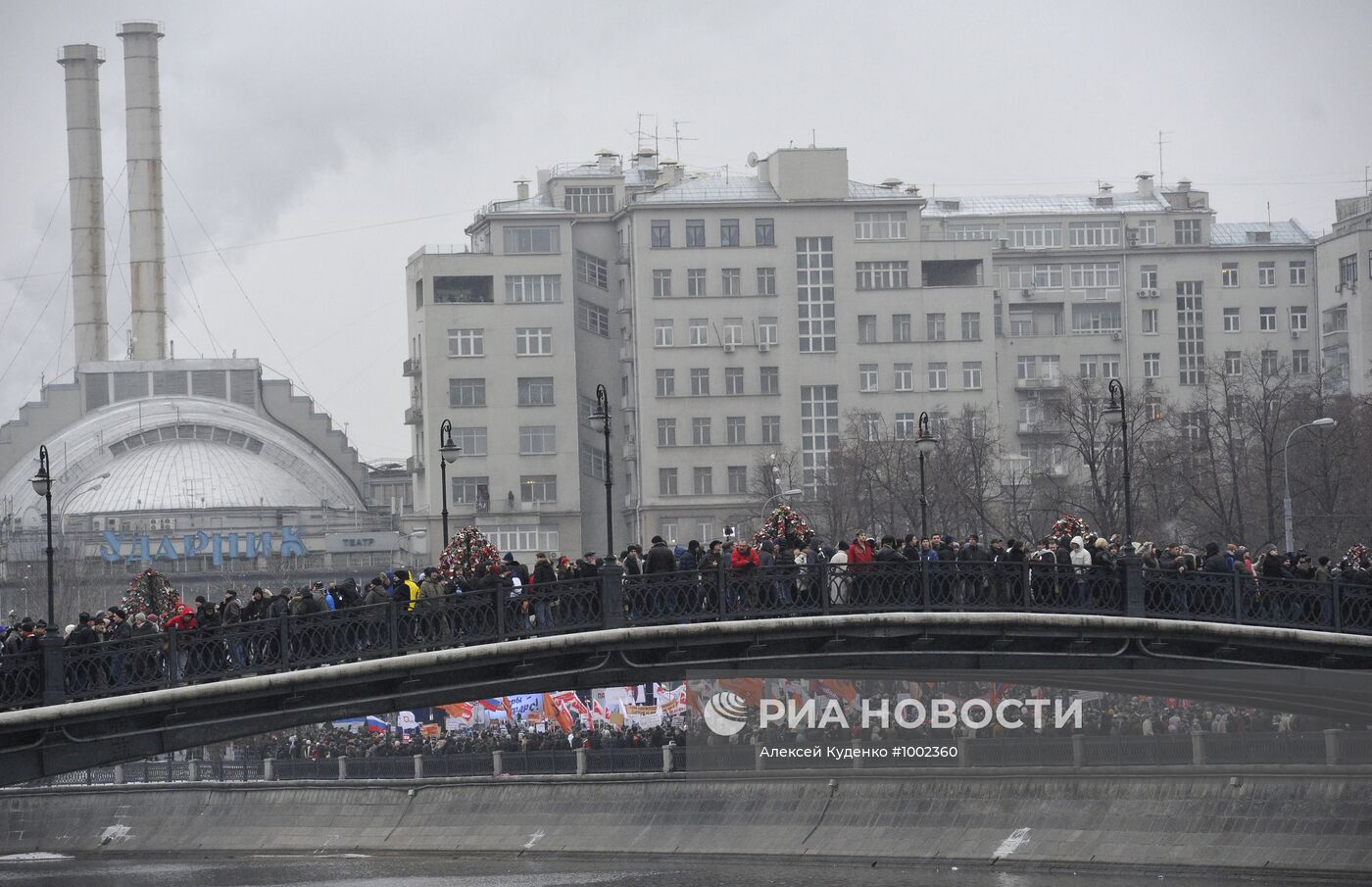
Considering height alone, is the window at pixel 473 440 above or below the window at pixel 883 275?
below

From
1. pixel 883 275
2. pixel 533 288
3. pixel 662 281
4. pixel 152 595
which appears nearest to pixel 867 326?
pixel 883 275

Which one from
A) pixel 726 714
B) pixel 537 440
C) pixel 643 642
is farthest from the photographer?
pixel 537 440

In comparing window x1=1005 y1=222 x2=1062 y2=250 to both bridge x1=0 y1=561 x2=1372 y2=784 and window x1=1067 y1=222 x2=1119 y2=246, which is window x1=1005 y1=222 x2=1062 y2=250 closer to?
window x1=1067 y1=222 x2=1119 y2=246

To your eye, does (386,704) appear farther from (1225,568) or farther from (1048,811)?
(1048,811)

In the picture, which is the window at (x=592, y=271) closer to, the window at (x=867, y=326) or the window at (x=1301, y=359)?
the window at (x=867, y=326)

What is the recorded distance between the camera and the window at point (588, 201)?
13338 centimetres

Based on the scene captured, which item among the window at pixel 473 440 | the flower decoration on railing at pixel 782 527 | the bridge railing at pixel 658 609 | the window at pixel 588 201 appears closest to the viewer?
the bridge railing at pixel 658 609

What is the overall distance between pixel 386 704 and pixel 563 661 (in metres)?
3.18

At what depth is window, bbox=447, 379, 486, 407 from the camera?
12862 centimetres

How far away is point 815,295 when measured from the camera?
130m

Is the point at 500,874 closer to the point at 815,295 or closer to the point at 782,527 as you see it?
the point at 782,527

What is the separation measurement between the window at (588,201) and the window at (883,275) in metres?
14.3

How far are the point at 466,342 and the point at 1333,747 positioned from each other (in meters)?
80.7

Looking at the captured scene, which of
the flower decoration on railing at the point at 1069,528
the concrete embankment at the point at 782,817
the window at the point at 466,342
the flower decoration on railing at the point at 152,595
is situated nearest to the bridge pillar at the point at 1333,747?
the concrete embankment at the point at 782,817
